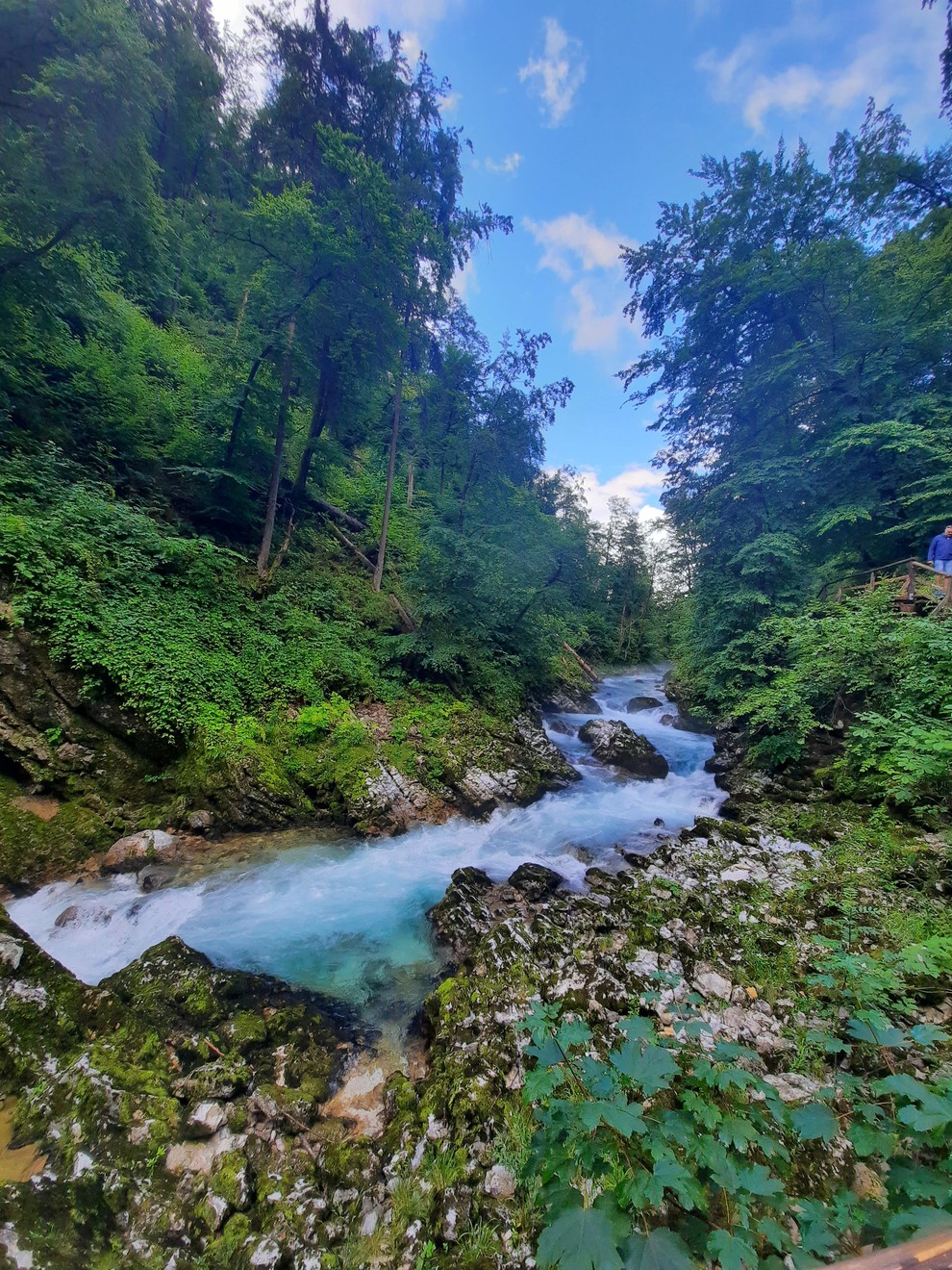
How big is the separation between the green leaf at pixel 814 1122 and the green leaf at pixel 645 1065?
1.50 feet

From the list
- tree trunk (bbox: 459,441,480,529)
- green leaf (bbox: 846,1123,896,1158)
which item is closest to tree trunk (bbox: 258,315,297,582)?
tree trunk (bbox: 459,441,480,529)

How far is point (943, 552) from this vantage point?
8375 millimetres

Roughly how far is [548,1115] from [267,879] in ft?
18.0

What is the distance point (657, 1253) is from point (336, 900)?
556 centimetres

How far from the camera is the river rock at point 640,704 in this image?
17.7 m

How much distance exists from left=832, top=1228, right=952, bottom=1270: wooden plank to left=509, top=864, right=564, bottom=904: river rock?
5.45 metres

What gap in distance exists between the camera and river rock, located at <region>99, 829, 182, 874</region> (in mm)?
5719

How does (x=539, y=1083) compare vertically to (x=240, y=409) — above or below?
below

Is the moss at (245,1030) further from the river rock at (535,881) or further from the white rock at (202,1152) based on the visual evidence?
the river rock at (535,881)

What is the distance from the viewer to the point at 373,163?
11320 millimetres

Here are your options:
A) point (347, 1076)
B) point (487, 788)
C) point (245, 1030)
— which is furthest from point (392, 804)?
point (347, 1076)

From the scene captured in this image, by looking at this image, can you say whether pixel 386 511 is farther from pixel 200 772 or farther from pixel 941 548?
pixel 941 548

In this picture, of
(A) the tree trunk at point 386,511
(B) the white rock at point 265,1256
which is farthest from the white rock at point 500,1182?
(A) the tree trunk at point 386,511

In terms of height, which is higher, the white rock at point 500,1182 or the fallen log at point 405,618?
the fallen log at point 405,618
